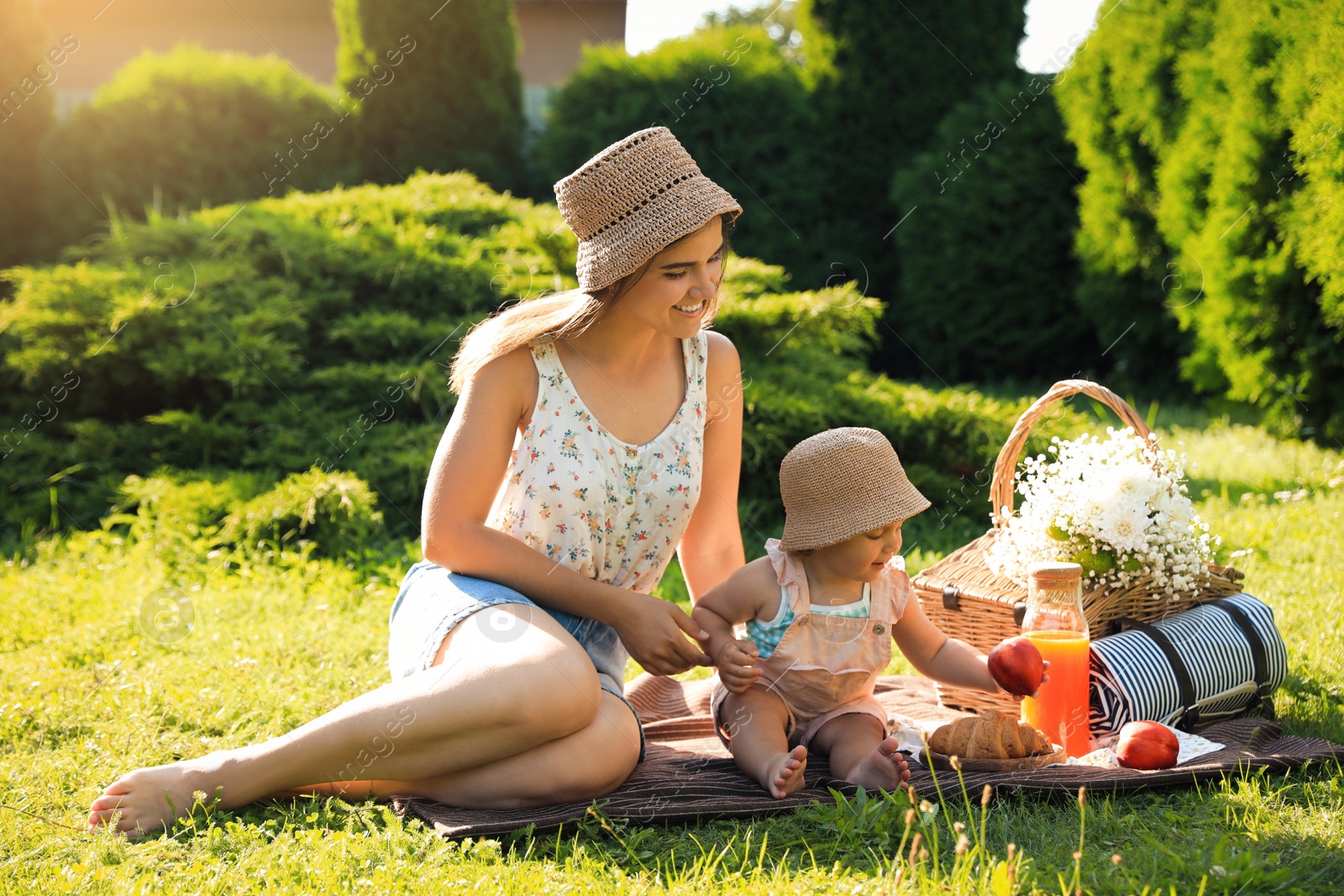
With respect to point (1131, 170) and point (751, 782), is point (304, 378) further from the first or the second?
point (1131, 170)

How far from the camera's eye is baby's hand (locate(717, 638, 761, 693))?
2.33m

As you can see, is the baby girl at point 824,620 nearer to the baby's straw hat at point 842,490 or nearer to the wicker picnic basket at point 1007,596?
the baby's straw hat at point 842,490

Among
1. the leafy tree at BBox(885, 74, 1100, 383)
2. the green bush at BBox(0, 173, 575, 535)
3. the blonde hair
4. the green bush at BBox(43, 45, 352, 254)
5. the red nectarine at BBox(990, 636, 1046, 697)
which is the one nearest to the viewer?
the red nectarine at BBox(990, 636, 1046, 697)

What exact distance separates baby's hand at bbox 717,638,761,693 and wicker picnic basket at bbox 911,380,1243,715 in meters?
0.68

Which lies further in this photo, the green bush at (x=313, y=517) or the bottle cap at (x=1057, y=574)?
the green bush at (x=313, y=517)

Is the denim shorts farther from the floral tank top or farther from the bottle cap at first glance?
the bottle cap

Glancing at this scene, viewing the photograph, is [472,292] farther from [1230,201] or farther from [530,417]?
[1230,201]

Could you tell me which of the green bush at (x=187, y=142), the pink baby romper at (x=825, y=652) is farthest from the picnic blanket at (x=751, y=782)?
the green bush at (x=187, y=142)

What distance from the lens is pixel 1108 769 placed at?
232cm

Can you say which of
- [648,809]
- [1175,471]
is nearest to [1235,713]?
[1175,471]

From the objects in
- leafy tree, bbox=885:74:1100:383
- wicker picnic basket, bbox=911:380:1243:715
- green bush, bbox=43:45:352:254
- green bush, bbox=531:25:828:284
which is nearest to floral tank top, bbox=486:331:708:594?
wicker picnic basket, bbox=911:380:1243:715

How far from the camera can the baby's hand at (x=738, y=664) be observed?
2.33 m

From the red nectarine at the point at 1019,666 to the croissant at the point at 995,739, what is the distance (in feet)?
0.25

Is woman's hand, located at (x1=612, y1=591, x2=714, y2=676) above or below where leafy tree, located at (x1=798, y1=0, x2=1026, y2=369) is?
below
